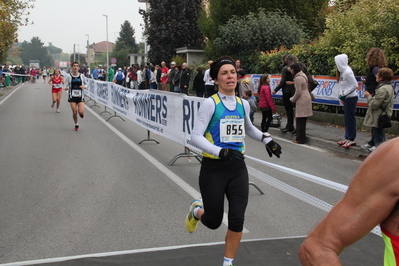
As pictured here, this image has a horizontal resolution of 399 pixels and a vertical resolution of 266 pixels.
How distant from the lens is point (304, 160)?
31.9ft

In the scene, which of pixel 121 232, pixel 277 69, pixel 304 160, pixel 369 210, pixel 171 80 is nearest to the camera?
pixel 369 210

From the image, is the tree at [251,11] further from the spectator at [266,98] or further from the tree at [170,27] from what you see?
the spectator at [266,98]

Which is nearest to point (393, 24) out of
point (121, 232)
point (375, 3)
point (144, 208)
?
point (375, 3)

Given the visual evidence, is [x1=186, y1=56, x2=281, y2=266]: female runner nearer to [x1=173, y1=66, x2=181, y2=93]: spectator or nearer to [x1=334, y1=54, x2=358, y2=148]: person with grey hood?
[x1=334, y1=54, x2=358, y2=148]: person with grey hood

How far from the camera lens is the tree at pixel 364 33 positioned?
38.9 feet

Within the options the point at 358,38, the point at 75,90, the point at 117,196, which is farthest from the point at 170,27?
the point at 117,196

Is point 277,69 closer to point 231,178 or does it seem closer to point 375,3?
point 375,3

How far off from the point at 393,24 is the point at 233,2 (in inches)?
629

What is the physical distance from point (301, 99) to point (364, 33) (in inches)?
143

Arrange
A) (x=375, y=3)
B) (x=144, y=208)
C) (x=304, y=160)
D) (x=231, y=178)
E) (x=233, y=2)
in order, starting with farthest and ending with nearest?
1. (x=233, y=2)
2. (x=375, y=3)
3. (x=304, y=160)
4. (x=144, y=208)
5. (x=231, y=178)

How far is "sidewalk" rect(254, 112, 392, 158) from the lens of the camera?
1044cm

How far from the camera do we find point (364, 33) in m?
13.6

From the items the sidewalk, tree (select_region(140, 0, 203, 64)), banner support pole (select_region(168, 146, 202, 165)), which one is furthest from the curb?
tree (select_region(140, 0, 203, 64))

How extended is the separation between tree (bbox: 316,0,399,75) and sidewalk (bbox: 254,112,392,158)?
1779 mm
